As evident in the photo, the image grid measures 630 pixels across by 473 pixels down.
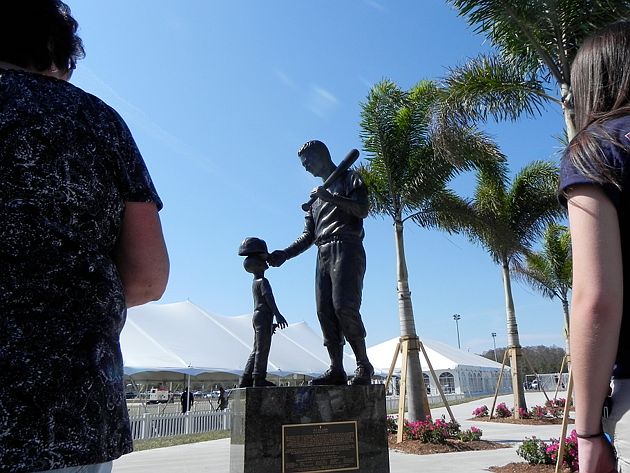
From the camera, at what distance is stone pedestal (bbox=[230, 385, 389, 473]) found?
4.42 metres

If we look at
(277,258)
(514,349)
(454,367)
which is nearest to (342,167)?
(277,258)

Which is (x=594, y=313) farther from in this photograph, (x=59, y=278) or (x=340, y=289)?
(x=340, y=289)

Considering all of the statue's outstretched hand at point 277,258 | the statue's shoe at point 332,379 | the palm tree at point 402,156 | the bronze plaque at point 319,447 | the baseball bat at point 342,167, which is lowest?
the bronze plaque at point 319,447

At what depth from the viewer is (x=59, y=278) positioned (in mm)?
1109

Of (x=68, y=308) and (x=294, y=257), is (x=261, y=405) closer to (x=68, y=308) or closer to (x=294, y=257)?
(x=294, y=257)

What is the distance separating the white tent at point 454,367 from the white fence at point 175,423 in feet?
42.9

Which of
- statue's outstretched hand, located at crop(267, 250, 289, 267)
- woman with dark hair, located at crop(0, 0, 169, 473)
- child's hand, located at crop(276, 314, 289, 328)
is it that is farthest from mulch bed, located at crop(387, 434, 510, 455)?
woman with dark hair, located at crop(0, 0, 169, 473)

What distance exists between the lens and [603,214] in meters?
1.35

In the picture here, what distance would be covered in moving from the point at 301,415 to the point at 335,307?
1.10 metres

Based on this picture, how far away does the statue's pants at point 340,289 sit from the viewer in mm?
5223

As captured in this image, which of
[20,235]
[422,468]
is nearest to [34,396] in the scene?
[20,235]

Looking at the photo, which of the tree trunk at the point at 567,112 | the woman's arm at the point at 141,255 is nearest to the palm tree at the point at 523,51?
the tree trunk at the point at 567,112

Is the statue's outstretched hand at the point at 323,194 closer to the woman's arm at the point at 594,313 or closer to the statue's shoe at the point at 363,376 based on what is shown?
the statue's shoe at the point at 363,376

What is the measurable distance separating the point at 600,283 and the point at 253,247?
4655mm
